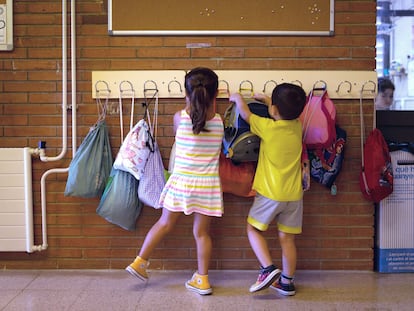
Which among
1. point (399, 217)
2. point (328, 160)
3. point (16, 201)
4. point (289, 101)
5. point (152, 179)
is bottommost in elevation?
point (399, 217)

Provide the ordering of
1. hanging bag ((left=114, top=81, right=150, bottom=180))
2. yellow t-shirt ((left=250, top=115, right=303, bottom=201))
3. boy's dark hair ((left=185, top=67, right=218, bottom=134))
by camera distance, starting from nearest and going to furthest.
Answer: boy's dark hair ((left=185, top=67, right=218, bottom=134)) < yellow t-shirt ((left=250, top=115, right=303, bottom=201)) < hanging bag ((left=114, top=81, right=150, bottom=180))

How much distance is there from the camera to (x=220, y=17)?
11.4ft

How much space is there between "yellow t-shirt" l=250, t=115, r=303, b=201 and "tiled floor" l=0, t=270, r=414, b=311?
67 centimetres

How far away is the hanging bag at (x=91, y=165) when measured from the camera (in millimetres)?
3377

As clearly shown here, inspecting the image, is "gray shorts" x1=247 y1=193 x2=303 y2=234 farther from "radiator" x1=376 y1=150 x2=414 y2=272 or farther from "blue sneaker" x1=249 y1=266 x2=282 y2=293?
"radiator" x1=376 y1=150 x2=414 y2=272

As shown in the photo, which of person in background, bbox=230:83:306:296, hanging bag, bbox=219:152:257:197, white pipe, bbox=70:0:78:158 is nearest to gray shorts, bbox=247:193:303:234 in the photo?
person in background, bbox=230:83:306:296

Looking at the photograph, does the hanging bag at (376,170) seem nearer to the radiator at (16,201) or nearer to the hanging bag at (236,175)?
the hanging bag at (236,175)

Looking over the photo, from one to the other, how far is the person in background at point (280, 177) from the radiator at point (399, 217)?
77 cm

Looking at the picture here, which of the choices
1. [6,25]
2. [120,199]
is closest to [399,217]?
[120,199]

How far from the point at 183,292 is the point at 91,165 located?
106cm

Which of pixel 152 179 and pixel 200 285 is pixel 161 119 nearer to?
pixel 152 179

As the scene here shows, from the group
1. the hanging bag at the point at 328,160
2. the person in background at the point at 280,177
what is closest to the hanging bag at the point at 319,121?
the hanging bag at the point at 328,160

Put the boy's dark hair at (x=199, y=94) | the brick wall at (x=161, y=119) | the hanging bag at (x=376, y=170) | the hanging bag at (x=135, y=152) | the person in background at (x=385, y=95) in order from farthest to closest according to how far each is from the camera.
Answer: the person in background at (x=385, y=95) < the brick wall at (x=161, y=119) < the hanging bag at (x=376, y=170) < the hanging bag at (x=135, y=152) < the boy's dark hair at (x=199, y=94)

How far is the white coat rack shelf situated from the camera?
3486mm
